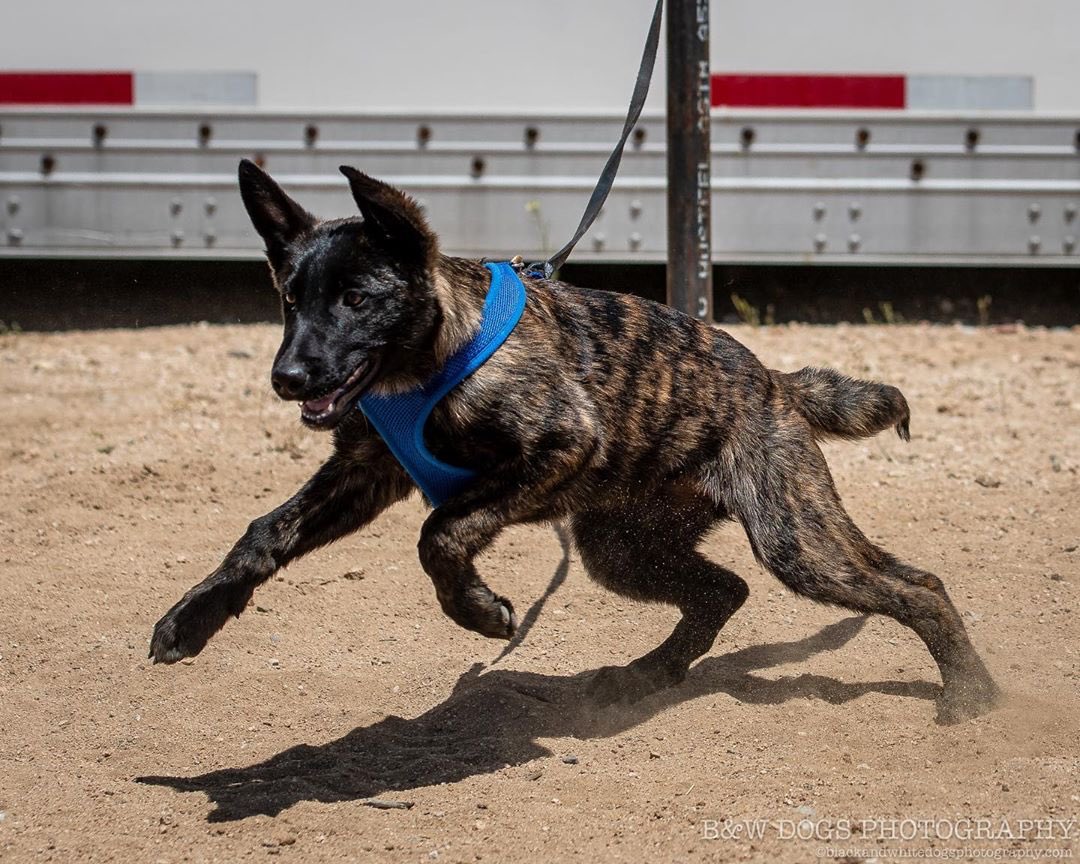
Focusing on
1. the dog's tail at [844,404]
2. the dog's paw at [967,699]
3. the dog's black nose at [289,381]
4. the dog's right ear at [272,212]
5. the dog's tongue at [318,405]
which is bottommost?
the dog's paw at [967,699]

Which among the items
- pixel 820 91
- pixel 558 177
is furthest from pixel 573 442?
pixel 820 91

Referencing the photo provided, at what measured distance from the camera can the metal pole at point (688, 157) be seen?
5.43m

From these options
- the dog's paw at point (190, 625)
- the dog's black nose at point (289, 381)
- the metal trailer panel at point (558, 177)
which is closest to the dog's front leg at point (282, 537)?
the dog's paw at point (190, 625)

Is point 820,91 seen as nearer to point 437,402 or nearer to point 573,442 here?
point 573,442

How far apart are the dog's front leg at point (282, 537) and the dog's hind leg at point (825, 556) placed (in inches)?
43.1

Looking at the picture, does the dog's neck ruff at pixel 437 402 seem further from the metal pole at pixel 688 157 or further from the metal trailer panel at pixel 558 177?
the metal trailer panel at pixel 558 177

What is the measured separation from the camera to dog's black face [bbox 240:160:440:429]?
3.41 metres

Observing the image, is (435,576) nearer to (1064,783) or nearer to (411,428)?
(411,428)

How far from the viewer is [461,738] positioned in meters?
4.11

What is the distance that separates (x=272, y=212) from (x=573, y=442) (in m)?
1.06

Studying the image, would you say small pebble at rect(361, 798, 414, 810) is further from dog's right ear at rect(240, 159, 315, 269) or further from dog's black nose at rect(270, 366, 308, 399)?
dog's right ear at rect(240, 159, 315, 269)

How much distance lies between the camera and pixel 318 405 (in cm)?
345

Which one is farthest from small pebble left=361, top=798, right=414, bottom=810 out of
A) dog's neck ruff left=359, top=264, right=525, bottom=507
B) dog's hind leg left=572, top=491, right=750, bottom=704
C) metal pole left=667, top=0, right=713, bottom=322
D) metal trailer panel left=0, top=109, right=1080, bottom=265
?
metal trailer panel left=0, top=109, right=1080, bottom=265

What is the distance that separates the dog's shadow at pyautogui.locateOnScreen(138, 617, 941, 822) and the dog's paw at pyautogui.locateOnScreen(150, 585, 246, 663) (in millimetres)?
381
